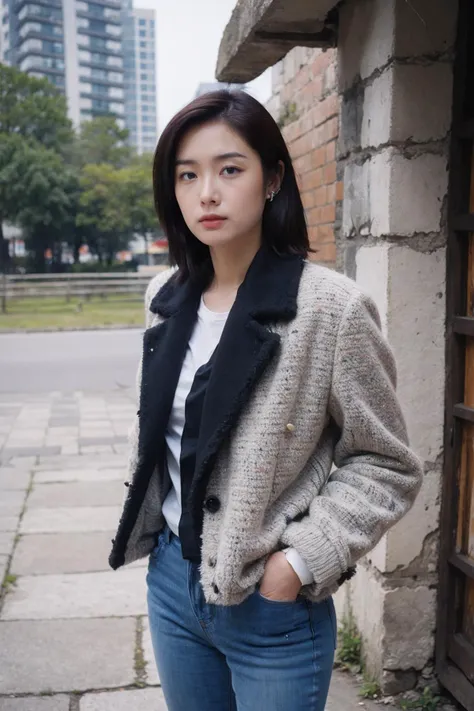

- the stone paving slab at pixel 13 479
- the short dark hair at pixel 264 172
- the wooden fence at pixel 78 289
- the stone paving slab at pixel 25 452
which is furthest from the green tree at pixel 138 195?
the short dark hair at pixel 264 172

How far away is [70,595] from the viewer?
12.2 feet

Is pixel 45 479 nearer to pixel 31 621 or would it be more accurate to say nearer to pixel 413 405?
pixel 31 621

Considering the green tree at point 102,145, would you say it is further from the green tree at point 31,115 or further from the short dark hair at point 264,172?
the short dark hair at point 264,172

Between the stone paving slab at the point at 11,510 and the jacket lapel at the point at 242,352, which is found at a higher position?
the jacket lapel at the point at 242,352

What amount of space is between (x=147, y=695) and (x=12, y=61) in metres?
117

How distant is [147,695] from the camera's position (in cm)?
283

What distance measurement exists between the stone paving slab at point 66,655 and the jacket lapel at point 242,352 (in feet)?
6.09

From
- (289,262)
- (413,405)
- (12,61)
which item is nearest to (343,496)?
(289,262)

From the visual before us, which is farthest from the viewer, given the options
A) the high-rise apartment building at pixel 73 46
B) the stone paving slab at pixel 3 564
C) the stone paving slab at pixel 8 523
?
the high-rise apartment building at pixel 73 46


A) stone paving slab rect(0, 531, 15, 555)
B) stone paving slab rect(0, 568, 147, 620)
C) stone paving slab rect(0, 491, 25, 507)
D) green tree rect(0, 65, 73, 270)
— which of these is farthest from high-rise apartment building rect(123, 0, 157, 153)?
stone paving slab rect(0, 568, 147, 620)

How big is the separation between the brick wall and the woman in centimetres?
151

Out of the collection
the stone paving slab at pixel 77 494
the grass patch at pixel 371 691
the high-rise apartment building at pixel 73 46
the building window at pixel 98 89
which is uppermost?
the high-rise apartment building at pixel 73 46

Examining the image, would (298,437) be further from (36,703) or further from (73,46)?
(73,46)

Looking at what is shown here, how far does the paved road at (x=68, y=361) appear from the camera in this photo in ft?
34.9
